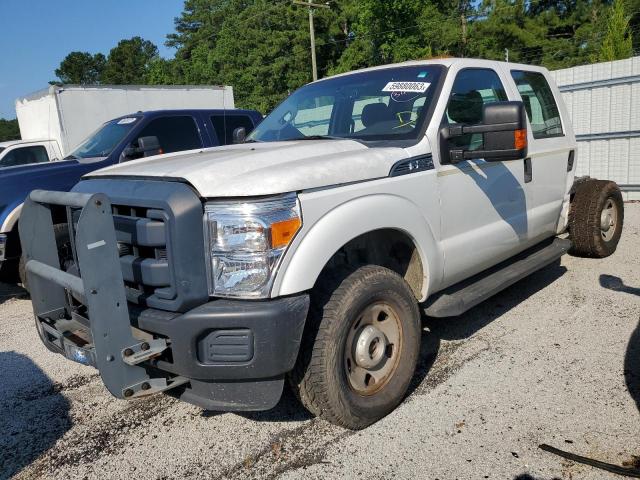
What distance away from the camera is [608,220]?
620cm

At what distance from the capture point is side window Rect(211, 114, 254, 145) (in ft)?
26.6

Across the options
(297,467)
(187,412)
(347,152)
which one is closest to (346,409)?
(297,467)

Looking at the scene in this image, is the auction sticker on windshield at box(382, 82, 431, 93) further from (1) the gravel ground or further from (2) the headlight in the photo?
(1) the gravel ground

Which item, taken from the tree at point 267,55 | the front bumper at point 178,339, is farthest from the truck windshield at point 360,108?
the tree at point 267,55

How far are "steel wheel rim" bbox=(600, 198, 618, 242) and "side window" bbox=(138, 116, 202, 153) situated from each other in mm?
5195

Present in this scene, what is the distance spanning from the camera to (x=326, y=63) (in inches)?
1706

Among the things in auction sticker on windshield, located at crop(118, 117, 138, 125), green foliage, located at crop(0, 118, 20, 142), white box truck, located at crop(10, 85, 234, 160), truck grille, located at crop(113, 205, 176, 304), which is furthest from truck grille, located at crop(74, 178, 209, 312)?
green foliage, located at crop(0, 118, 20, 142)

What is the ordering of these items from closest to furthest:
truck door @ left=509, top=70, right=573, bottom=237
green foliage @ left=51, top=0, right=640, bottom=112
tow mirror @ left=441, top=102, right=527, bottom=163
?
tow mirror @ left=441, top=102, right=527, bottom=163 < truck door @ left=509, top=70, right=573, bottom=237 < green foliage @ left=51, top=0, right=640, bottom=112

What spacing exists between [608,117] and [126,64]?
86.2 metres

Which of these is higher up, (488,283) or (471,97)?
(471,97)

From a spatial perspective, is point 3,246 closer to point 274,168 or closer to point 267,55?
point 274,168

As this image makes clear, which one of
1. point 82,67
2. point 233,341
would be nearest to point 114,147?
point 233,341

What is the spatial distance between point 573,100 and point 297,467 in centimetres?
990

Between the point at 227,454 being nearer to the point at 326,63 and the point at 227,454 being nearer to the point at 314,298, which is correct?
the point at 314,298
